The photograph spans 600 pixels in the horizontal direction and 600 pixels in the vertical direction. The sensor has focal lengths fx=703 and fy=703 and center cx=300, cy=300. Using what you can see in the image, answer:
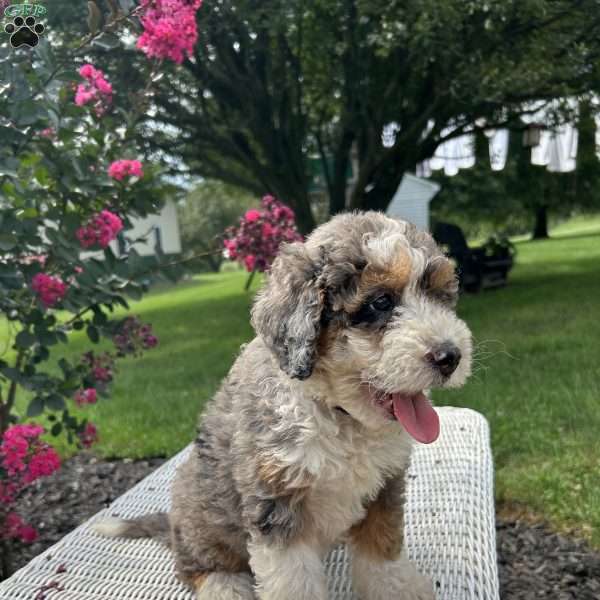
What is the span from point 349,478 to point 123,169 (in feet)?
7.17

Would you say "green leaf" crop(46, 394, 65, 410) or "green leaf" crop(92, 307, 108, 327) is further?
"green leaf" crop(92, 307, 108, 327)

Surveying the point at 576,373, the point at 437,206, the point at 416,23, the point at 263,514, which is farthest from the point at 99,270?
the point at 437,206

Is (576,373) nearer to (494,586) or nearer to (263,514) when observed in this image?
(494,586)

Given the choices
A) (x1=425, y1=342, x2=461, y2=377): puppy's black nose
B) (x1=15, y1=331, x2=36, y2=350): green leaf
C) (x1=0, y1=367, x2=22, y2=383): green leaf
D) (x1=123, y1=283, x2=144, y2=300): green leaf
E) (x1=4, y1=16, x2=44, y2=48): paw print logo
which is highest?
(x1=4, y1=16, x2=44, y2=48): paw print logo

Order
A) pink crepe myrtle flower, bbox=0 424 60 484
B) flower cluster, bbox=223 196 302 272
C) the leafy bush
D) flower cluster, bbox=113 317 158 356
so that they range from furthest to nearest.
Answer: flower cluster, bbox=113 317 158 356 → flower cluster, bbox=223 196 302 272 → pink crepe myrtle flower, bbox=0 424 60 484 → the leafy bush

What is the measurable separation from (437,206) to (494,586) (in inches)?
916

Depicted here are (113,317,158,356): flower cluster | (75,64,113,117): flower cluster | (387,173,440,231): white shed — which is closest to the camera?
(75,64,113,117): flower cluster

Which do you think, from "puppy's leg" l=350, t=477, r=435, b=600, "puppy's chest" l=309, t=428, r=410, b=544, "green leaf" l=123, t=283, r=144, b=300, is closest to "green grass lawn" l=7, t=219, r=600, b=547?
"puppy's chest" l=309, t=428, r=410, b=544

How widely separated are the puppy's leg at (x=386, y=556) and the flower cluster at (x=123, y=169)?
217 centimetres

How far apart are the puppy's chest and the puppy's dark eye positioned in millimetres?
459

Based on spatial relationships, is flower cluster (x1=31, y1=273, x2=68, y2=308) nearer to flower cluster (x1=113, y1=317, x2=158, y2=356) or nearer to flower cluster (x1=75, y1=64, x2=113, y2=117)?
flower cluster (x1=113, y1=317, x2=158, y2=356)

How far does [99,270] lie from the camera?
11.9 ft

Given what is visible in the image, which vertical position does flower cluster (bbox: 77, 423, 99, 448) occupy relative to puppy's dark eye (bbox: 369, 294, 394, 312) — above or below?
below

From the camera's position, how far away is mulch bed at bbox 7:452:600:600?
336 cm
